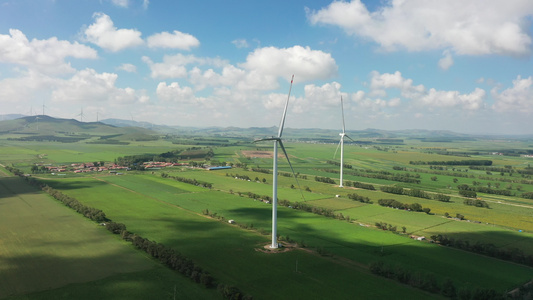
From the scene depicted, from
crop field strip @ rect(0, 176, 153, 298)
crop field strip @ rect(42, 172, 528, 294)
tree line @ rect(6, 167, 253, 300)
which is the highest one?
tree line @ rect(6, 167, 253, 300)

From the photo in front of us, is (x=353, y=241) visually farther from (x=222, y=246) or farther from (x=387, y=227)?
(x=222, y=246)

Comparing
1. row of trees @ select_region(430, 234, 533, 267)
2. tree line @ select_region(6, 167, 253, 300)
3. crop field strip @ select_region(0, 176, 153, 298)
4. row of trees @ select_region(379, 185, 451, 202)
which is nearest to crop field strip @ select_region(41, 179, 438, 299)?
tree line @ select_region(6, 167, 253, 300)

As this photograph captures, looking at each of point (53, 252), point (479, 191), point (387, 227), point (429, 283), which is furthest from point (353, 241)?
point (479, 191)

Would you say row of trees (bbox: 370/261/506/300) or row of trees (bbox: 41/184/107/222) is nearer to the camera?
row of trees (bbox: 370/261/506/300)

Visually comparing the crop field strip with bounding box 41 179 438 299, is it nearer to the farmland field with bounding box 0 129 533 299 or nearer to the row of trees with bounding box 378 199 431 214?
the farmland field with bounding box 0 129 533 299

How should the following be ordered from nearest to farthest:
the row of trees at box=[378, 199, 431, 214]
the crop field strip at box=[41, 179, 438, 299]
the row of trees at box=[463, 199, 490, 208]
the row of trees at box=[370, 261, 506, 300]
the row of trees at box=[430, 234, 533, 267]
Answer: the row of trees at box=[370, 261, 506, 300], the crop field strip at box=[41, 179, 438, 299], the row of trees at box=[430, 234, 533, 267], the row of trees at box=[378, 199, 431, 214], the row of trees at box=[463, 199, 490, 208]
